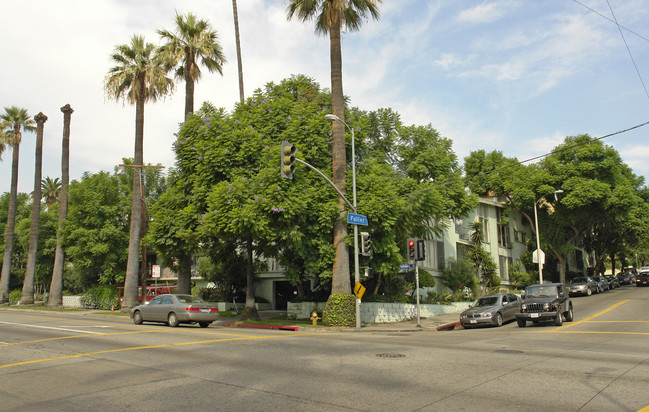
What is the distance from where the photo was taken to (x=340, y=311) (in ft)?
71.5

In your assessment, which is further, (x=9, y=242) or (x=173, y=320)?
(x=9, y=242)

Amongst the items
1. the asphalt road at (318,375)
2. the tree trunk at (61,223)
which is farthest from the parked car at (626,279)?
the tree trunk at (61,223)

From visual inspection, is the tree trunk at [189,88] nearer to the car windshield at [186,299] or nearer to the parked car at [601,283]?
the car windshield at [186,299]

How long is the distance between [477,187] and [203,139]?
104 ft

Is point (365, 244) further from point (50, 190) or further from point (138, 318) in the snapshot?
point (50, 190)

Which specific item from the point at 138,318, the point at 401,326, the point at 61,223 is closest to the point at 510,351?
the point at 401,326

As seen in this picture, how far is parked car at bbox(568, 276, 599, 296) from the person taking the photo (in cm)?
4050

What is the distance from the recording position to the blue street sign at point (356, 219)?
20.5m

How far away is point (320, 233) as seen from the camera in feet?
73.4

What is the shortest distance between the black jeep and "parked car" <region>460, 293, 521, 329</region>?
0.83m

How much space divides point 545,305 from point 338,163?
36.4 ft

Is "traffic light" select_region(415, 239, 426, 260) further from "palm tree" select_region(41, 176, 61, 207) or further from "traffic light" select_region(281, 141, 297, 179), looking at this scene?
"palm tree" select_region(41, 176, 61, 207)

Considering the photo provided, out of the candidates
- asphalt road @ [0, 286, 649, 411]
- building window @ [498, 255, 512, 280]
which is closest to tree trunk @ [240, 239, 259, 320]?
asphalt road @ [0, 286, 649, 411]

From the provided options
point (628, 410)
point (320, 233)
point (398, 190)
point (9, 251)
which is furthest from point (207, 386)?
point (9, 251)
